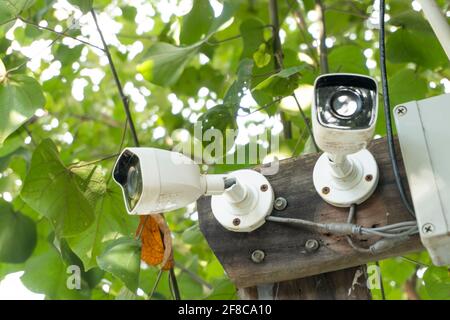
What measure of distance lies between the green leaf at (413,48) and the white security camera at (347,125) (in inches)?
24.9

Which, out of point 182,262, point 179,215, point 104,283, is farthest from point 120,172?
point 179,215

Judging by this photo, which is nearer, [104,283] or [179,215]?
[104,283]

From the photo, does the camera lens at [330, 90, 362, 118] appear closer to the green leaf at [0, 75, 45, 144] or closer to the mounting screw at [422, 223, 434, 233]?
the mounting screw at [422, 223, 434, 233]

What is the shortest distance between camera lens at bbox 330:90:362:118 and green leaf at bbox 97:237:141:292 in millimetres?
480

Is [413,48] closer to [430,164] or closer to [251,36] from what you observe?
[251,36]

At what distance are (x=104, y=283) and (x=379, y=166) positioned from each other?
113cm

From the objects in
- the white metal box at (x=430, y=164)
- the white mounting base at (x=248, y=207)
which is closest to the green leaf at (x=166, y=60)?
the white mounting base at (x=248, y=207)

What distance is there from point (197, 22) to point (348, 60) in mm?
322

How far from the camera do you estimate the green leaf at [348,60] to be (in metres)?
1.54

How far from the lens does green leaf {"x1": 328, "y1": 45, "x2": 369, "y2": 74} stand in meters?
1.54

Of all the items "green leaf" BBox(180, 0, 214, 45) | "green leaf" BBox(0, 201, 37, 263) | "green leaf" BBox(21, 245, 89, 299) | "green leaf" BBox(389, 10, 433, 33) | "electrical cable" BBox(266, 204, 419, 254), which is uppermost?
"green leaf" BBox(180, 0, 214, 45)

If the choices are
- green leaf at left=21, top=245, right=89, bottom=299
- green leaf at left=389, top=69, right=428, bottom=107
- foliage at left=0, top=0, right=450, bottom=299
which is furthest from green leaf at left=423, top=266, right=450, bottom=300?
green leaf at left=21, top=245, right=89, bottom=299
